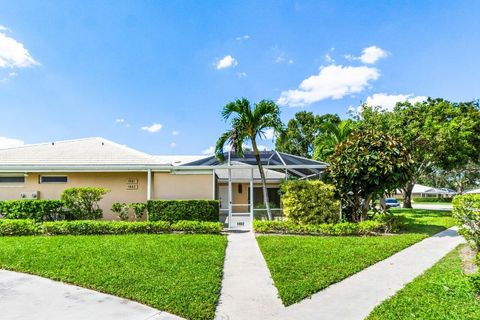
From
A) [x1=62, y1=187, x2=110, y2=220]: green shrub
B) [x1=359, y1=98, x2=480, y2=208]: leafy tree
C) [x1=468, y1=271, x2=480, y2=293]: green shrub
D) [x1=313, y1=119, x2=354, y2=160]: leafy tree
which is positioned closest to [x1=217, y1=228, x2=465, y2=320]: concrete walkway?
[x1=468, y1=271, x2=480, y2=293]: green shrub

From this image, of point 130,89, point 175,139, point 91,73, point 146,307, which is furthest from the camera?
point 175,139

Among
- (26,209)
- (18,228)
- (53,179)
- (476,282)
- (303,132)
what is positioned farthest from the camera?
(303,132)

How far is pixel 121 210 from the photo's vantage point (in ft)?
48.5

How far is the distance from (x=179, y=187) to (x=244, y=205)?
3.58 m

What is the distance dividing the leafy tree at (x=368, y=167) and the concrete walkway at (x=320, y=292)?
4.03m

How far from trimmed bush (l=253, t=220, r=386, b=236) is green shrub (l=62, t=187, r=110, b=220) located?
24.9ft

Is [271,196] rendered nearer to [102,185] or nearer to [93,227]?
[102,185]

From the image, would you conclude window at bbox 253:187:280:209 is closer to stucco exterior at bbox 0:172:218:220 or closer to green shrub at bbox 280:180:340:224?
stucco exterior at bbox 0:172:218:220

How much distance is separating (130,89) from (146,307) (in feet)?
51.7

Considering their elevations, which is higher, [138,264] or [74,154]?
[74,154]

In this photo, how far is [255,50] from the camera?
1580 cm

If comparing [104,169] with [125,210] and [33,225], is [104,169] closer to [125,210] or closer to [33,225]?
[125,210]

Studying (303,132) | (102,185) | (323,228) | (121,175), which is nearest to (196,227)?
(323,228)

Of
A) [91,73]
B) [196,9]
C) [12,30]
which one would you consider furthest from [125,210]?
[196,9]
